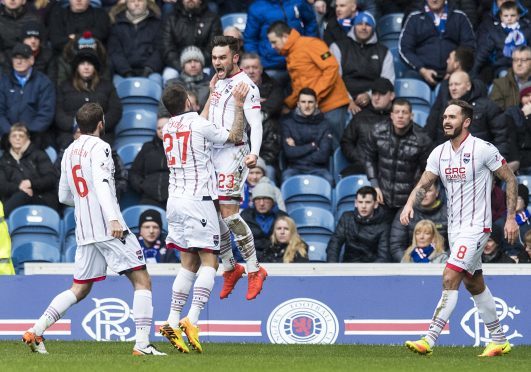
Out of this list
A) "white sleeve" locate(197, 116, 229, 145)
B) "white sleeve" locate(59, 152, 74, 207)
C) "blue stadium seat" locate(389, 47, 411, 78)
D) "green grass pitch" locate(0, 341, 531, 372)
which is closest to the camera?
"green grass pitch" locate(0, 341, 531, 372)

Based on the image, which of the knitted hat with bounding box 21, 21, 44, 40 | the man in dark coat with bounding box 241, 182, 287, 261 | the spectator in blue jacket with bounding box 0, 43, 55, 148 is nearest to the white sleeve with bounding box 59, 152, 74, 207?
the man in dark coat with bounding box 241, 182, 287, 261

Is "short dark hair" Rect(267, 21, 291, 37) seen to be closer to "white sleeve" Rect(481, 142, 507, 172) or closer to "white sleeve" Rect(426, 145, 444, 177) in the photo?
"white sleeve" Rect(426, 145, 444, 177)

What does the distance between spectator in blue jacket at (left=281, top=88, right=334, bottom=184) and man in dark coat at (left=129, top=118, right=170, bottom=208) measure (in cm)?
171

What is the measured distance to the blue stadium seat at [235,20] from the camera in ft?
68.1

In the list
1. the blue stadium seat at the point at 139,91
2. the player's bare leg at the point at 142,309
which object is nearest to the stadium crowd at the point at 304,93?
the blue stadium seat at the point at 139,91

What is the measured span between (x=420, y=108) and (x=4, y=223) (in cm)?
648

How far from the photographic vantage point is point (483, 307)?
13258mm

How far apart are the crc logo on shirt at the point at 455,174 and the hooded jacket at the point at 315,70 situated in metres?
6.14

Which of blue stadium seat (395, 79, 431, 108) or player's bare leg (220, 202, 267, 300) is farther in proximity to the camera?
blue stadium seat (395, 79, 431, 108)

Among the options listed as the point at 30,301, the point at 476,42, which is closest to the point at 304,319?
the point at 30,301

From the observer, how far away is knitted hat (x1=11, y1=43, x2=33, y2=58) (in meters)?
18.7

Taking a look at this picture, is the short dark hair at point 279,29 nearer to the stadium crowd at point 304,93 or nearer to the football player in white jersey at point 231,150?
the stadium crowd at point 304,93

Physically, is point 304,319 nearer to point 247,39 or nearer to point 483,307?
point 483,307

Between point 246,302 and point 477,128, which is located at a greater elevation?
point 477,128
